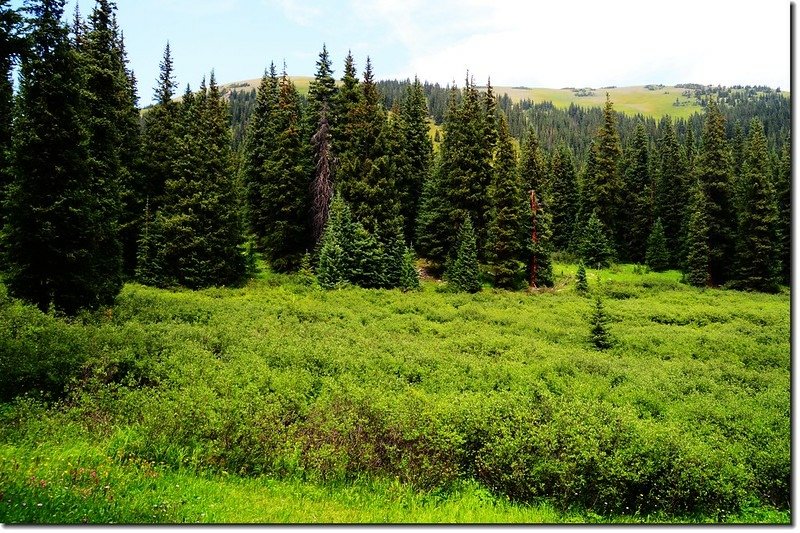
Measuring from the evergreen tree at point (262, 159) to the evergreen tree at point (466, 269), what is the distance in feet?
53.5

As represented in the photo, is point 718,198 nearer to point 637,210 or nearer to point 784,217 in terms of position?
point 784,217

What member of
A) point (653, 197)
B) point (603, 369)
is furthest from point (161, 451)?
point (653, 197)

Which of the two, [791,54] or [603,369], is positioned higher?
[791,54]

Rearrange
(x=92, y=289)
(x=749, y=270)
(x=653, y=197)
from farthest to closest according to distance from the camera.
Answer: (x=653, y=197) → (x=749, y=270) → (x=92, y=289)

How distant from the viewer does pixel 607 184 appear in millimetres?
55750

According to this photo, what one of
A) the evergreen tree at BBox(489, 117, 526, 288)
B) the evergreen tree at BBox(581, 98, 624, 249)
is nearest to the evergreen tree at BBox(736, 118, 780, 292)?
Result: the evergreen tree at BBox(581, 98, 624, 249)

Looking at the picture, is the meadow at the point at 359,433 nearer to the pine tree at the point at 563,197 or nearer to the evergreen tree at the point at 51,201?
the evergreen tree at the point at 51,201

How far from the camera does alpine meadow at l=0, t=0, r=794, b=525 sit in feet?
25.3

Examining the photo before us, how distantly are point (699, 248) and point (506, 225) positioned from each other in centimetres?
2156

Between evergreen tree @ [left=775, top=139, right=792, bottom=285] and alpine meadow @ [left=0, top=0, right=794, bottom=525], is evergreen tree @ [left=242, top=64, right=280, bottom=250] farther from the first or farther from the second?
evergreen tree @ [left=775, top=139, right=792, bottom=285]

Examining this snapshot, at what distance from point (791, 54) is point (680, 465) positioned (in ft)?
23.6

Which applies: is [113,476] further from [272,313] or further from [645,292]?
[645,292]

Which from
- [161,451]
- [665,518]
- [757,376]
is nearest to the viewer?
[665,518]

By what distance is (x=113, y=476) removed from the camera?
6.88 m
